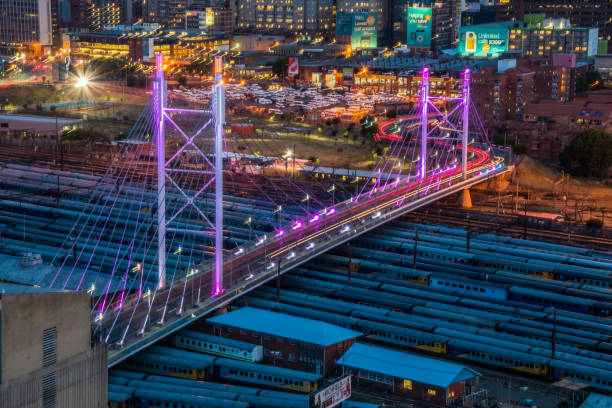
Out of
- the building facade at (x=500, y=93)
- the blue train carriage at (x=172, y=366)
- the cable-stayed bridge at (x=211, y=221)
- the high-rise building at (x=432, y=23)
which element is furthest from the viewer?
the high-rise building at (x=432, y=23)

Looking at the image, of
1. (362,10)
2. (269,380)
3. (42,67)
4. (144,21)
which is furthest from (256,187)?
(144,21)

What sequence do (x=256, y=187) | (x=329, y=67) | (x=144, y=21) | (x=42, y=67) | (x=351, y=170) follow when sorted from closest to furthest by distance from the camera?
1. (x=256, y=187)
2. (x=351, y=170)
3. (x=42, y=67)
4. (x=329, y=67)
5. (x=144, y=21)

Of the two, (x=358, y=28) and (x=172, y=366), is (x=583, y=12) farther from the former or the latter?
(x=172, y=366)

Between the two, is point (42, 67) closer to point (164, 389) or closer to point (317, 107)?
point (317, 107)

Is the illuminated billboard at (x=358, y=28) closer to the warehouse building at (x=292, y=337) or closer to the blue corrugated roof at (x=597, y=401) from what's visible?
the warehouse building at (x=292, y=337)

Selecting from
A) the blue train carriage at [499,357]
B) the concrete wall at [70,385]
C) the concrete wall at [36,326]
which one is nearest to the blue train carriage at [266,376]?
the blue train carriage at [499,357]
